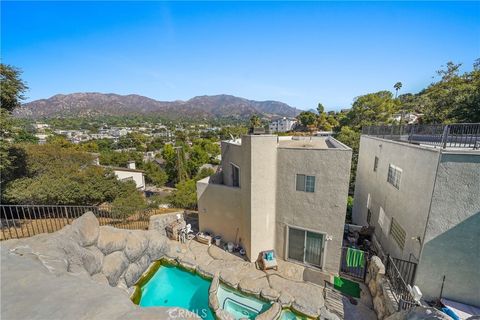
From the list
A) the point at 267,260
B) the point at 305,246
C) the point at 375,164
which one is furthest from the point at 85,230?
the point at 375,164

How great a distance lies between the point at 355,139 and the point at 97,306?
2773 cm

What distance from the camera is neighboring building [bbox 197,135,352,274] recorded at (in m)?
8.99

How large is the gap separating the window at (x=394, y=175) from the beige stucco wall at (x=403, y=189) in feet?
0.66

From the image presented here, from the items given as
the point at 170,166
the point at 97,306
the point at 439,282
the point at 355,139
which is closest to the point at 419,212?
the point at 439,282

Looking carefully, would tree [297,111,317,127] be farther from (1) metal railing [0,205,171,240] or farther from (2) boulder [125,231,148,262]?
(2) boulder [125,231,148,262]

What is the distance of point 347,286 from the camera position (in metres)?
8.88

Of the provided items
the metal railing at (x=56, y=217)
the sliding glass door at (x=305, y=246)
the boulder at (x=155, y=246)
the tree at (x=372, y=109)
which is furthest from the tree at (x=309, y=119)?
the boulder at (x=155, y=246)

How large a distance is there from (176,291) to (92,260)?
4.15 m

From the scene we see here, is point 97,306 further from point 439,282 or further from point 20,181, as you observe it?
point 20,181

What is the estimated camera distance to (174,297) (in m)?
8.96

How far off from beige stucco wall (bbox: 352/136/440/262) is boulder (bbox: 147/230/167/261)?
11.4 m

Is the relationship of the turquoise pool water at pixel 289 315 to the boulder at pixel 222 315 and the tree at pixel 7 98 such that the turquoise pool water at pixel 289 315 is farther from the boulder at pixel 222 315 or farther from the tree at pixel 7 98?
the tree at pixel 7 98

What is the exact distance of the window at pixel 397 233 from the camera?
8.31m

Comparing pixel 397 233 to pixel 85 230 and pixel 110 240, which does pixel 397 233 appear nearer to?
pixel 110 240
